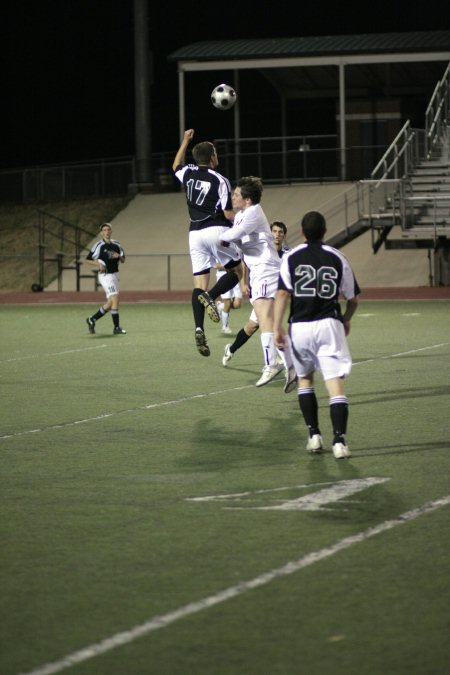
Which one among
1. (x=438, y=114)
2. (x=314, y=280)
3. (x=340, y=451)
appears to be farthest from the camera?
(x=438, y=114)

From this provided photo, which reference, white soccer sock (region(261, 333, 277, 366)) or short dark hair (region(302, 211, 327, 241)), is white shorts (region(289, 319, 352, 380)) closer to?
short dark hair (region(302, 211, 327, 241))

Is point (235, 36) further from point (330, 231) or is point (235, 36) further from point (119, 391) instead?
point (119, 391)

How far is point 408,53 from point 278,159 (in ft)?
17.3

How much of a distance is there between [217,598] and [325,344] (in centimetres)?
336

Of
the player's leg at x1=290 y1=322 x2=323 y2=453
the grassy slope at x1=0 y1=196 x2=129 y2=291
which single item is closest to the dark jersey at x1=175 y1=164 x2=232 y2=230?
the player's leg at x1=290 y1=322 x2=323 y2=453

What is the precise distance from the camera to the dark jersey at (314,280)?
8.73 meters

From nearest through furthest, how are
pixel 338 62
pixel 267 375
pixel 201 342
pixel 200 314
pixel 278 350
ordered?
1. pixel 278 350
2. pixel 267 375
3. pixel 201 342
4. pixel 200 314
5. pixel 338 62

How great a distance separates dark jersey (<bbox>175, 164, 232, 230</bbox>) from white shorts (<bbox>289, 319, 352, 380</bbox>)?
225 inches

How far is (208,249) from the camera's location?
14.6 meters

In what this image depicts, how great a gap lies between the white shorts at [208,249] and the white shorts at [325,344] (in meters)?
5.73

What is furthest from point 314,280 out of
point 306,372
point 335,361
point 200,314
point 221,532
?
point 200,314

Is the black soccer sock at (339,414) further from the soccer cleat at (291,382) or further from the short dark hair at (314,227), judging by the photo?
the soccer cleat at (291,382)

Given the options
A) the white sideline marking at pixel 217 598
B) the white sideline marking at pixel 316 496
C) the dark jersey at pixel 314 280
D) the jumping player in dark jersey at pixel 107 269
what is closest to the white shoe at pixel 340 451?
the white sideline marking at pixel 316 496

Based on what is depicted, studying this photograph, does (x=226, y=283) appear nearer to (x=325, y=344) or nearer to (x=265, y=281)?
(x=265, y=281)
